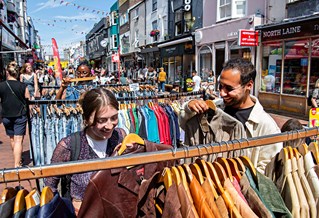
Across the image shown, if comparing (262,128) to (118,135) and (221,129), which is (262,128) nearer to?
(221,129)

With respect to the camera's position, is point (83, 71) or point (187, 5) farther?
point (187, 5)

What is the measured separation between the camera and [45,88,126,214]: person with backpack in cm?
200

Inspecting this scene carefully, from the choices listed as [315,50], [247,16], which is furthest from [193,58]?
[315,50]

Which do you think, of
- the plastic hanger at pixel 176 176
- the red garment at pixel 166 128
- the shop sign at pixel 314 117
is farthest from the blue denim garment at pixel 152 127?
the shop sign at pixel 314 117

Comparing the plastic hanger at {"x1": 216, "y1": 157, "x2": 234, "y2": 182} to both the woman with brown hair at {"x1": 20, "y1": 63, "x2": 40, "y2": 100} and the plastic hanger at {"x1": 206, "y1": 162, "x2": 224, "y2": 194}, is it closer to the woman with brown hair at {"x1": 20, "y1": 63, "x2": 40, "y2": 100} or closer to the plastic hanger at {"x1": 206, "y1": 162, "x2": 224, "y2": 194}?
the plastic hanger at {"x1": 206, "y1": 162, "x2": 224, "y2": 194}

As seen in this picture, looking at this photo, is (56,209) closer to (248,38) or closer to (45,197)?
(45,197)

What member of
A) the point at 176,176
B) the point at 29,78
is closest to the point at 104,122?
the point at 176,176

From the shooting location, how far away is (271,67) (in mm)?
11875

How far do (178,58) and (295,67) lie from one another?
1053 cm

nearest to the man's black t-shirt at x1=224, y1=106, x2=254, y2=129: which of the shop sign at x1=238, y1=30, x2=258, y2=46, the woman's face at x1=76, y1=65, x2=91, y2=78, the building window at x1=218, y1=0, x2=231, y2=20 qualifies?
the woman's face at x1=76, y1=65, x2=91, y2=78

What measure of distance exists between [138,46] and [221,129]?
91.1 ft

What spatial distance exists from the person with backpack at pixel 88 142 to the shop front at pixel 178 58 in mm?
16711

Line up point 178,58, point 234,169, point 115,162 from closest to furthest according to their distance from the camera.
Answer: point 115,162
point 234,169
point 178,58

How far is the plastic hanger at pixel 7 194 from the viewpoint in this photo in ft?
4.20
